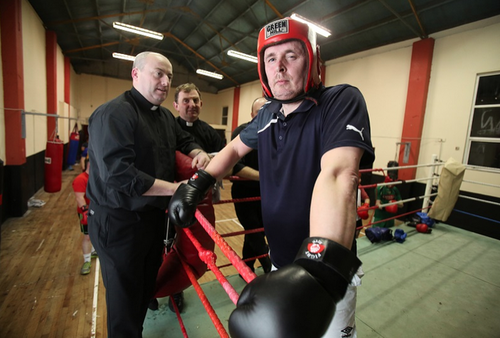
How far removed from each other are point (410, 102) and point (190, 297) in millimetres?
7116

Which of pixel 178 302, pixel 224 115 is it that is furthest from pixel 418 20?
pixel 224 115

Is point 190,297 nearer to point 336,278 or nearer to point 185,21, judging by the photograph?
point 336,278

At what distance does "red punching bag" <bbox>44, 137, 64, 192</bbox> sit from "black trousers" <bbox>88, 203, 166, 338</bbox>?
5.15 m

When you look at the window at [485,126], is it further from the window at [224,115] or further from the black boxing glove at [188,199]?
the window at [224,115]

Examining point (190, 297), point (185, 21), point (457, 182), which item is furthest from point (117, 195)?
point (185, 21)

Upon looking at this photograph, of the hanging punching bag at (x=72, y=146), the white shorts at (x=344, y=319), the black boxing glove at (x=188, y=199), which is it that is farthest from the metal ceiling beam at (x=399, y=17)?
the hanging punching bag at (x=72, y=146)

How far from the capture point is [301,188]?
2.94ft

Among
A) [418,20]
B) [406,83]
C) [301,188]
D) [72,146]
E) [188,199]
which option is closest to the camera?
[301,188]

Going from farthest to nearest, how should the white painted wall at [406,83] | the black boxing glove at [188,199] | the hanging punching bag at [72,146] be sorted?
the hanging punching bag at [72,146], the white painted wall at [406,83], the black boxing glove at [188,199]

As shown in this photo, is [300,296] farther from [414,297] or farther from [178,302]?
[414,297]

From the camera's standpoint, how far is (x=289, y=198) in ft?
3.04

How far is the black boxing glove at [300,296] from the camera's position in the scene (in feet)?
1.50

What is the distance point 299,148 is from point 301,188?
15cm

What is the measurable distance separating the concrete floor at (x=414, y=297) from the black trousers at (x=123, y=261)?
1.50 ft
